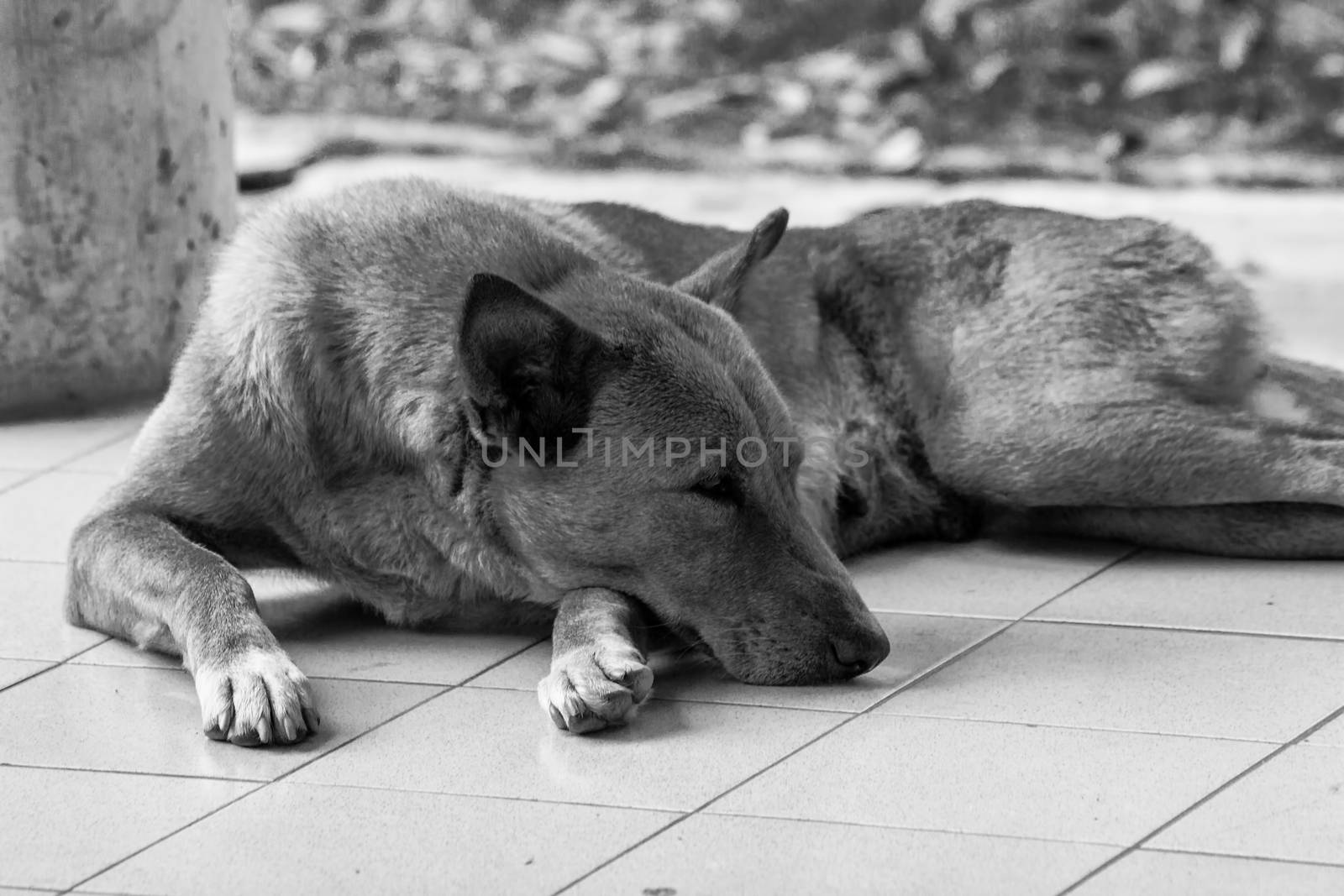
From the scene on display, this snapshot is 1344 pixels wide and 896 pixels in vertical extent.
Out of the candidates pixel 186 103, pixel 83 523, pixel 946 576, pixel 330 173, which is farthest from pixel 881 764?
pixel 330 173

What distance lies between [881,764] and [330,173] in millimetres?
6288

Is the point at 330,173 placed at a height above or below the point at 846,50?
below

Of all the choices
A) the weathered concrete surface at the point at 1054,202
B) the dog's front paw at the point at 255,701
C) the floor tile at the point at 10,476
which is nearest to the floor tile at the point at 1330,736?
the dog's front paw at the point at 255,701

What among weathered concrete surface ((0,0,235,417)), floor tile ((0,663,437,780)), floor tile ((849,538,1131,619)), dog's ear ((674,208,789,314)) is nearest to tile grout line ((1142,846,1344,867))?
floor tile ((849,538,1131,619))

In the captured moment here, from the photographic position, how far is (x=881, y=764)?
3361 mm

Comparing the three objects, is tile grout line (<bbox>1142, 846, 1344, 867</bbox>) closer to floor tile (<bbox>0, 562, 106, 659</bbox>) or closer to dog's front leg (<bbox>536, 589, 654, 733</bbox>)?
dog's front leg (<bbox>536, 589, 654, 733</bbox>)

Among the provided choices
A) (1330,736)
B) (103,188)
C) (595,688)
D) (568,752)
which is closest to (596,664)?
(595,688)

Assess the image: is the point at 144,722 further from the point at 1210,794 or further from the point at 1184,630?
the point at 1184,630

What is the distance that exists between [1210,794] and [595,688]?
1168mm

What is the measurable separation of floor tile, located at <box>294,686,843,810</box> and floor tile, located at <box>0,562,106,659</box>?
960mm

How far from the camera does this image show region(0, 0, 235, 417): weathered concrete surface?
5734 millimetres

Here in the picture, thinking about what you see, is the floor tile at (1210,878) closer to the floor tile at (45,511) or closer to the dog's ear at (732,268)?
the dog's ear at (732,268)

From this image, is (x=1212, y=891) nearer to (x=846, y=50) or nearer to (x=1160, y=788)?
(x=1160, y=788)

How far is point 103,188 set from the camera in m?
5.91
